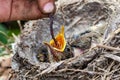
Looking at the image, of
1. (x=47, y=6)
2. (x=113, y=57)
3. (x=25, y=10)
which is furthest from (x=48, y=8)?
(x=113, y=57)

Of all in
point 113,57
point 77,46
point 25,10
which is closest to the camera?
point 113,57

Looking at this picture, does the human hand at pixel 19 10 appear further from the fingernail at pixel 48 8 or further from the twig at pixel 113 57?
the twig at pixel 113 57

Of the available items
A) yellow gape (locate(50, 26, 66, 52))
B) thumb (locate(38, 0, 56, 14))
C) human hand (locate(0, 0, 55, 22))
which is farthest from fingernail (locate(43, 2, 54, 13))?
yellow gape (locate(50, 26, 66, 52))

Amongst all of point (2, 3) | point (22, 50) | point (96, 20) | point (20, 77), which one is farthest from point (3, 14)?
point (96, 20)

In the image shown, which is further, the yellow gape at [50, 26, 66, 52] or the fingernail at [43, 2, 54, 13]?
the yellow gape at [50, 26, 66, 52]

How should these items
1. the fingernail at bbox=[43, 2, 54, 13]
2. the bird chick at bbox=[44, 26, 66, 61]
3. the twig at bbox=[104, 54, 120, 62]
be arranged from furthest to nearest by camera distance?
1. the bird chick at bbox=[44, 26, 66, 61]
2. the fingernail at bbox=[43, 2, 54, 13]
3. the twig at bbox=[104, 54, 120, 62]

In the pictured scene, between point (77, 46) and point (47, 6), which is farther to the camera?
point (77, 46)

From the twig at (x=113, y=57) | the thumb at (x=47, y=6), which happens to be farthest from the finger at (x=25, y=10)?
the twig at (x=113, y=57)

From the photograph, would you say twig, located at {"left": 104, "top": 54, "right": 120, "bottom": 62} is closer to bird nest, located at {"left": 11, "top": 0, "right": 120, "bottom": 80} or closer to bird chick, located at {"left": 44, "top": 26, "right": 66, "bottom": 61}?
bird nest, located at {"left": 11, "top": 0, "right": 120, "bottom": 80}

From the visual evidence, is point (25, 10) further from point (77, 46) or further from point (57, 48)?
point (77, 46)
